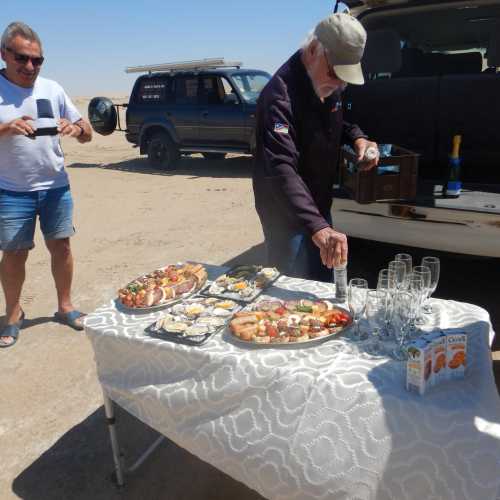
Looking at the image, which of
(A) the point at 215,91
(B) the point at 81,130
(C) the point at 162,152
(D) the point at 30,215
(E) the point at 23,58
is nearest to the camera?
(E) the point at 23,58

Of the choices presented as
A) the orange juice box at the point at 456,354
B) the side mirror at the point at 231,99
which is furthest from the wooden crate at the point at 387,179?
the side mirror at the point at 231,99

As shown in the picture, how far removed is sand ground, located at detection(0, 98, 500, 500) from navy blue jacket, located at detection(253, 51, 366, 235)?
1.22 meters

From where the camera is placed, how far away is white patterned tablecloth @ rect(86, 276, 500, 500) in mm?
1393

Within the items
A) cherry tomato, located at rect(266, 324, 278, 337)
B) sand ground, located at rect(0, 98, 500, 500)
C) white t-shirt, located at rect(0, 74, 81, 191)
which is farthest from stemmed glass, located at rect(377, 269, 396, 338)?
white t-shirt, located at rect(0, 74, 81, 191)

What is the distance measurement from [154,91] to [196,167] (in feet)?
5.55

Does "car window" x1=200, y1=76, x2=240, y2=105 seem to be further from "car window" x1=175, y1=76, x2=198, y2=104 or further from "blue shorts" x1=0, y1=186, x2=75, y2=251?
"blue shorts" x1=0, y1=186, x2=75, y2=251

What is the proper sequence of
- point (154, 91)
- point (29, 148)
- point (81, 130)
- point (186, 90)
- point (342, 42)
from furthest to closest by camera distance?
point (154, 91) < point (186, 90) < point (81, 130) < point (29, 148) < point (342, 42)

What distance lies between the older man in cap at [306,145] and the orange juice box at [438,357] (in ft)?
1.79

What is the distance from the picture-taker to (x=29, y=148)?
3.14m

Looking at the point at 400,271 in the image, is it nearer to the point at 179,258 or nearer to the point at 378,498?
the point at 378,498

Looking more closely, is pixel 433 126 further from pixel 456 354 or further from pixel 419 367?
pixel 419 367

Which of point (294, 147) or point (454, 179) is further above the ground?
point (294, 147)

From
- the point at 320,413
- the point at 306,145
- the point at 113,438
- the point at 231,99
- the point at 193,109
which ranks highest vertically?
the point at 231,99

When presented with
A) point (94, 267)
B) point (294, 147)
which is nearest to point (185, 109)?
point (94, 267)
